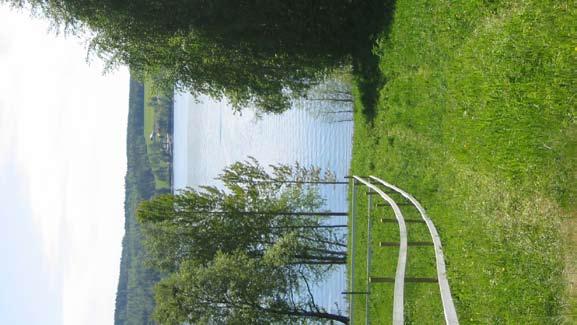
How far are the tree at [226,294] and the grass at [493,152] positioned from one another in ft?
22.9

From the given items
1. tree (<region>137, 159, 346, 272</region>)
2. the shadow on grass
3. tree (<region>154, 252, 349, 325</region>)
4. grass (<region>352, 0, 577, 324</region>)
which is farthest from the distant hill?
grass (<region>352, 0, 577, 324</region>)

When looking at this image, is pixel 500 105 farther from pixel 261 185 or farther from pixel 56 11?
pixel 261 185

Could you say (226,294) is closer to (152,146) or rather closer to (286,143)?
(286,143)

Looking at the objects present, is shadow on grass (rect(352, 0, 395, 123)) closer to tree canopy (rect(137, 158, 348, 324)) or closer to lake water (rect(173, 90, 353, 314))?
lake water (rect(173, 90, 353, 314))

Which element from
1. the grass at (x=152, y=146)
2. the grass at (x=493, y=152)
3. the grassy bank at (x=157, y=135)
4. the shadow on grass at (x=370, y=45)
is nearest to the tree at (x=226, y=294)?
the grass at (x=493, y=152)

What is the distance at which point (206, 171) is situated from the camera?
77312 mm

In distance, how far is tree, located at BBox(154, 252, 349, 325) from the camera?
24.0m

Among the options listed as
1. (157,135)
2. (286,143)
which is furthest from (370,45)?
(157,135)

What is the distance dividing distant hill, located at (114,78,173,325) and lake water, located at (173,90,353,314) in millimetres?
9656

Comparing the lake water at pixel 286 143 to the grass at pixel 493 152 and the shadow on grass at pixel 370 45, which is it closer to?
the shadow on grass at pixel 370 45

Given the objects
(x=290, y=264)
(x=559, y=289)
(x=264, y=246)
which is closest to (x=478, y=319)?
(x=559, y=289)

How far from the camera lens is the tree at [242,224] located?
27281mm

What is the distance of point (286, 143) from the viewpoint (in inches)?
1757

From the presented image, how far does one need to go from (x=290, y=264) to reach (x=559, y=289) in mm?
17602
